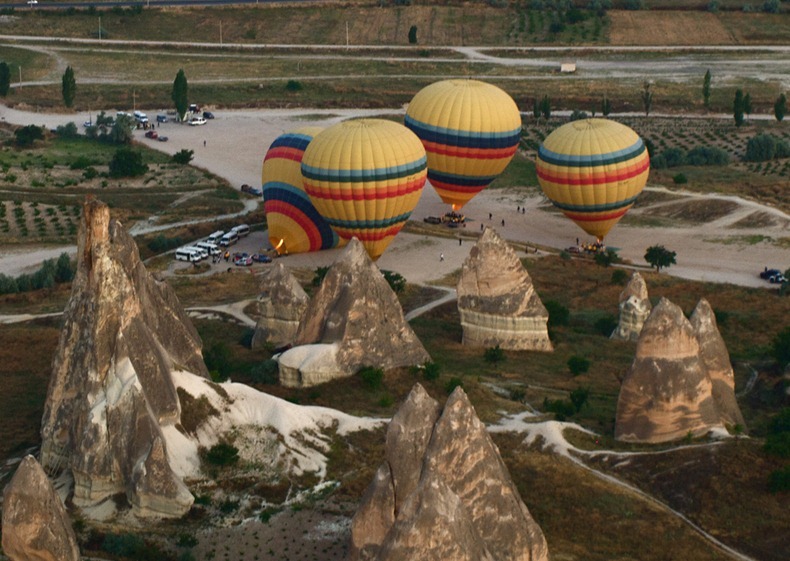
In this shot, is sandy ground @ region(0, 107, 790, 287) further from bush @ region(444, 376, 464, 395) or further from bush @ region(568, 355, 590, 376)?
bush @ region(444, 376, 464, 395)

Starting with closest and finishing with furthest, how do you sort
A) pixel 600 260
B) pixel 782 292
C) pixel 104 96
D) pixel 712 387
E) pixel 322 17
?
pixel 712 387 < pixel 782 292 < pixel 600 260 < pixel 104 96 < pixel 322 17

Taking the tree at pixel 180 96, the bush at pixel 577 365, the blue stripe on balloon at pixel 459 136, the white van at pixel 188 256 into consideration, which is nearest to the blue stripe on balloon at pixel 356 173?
the white van at pixel 188 256

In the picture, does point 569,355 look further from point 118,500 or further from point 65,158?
point 65,158

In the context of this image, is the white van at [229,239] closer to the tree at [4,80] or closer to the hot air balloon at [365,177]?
the hot air balloon at [365,177]

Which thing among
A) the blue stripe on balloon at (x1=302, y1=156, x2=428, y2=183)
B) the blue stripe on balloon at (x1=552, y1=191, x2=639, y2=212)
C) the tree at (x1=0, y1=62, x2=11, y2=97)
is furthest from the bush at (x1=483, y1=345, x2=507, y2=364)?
the tree at (x1=0, y1=62, x2=11, y2=97)

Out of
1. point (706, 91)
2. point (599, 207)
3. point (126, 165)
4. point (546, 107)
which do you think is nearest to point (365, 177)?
point (599, 207)

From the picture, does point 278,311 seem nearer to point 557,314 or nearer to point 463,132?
point 557,314

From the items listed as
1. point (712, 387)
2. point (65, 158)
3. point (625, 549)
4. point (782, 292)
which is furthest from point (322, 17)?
point (625, 549)
